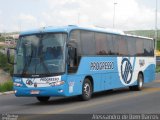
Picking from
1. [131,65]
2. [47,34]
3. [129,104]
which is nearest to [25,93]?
[47,34]

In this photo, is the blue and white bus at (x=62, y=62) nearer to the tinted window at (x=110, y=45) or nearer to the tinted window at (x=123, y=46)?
the tinted window at (x=110, y=45)

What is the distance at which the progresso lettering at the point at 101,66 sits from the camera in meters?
19.9

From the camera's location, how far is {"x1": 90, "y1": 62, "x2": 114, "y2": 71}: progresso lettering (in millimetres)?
19888

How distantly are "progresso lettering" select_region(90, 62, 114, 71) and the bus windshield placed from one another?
2453mm

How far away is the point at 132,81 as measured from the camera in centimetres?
2444

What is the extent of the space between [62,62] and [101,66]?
3528 millimetres

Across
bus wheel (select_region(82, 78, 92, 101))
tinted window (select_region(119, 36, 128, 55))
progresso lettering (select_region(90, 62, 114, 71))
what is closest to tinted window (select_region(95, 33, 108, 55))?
progresso lettering (select_region(90, 62, 114, 71))

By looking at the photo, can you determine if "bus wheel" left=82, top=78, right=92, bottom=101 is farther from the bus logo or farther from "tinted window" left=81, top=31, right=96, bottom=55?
the bus logo


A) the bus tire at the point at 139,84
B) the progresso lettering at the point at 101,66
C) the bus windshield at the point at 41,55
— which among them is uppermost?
the bus windshield at the point at 41,55

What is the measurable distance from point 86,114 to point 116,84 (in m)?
8.54

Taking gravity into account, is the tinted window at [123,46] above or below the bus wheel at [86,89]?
above

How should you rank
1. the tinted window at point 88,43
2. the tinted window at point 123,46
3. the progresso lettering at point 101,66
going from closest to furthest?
1. the tinted window at point 88,43
2. the progresso lettering at point 101,66
3. the tinted window at point 123,46

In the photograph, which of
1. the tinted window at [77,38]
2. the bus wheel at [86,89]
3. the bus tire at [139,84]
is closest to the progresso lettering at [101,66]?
the bus wheel at [86,89]

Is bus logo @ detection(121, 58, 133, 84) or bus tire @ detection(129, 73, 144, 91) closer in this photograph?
bus logo @ detection(121, 58, 133, 84)
